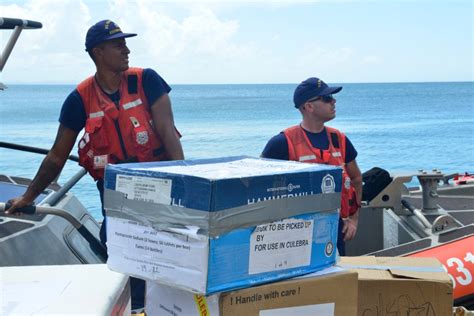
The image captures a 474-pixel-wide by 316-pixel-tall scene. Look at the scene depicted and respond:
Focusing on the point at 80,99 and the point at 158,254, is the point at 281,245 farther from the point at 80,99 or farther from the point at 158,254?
the point at 80,99

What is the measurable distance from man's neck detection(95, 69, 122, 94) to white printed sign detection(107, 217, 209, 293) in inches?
51.6

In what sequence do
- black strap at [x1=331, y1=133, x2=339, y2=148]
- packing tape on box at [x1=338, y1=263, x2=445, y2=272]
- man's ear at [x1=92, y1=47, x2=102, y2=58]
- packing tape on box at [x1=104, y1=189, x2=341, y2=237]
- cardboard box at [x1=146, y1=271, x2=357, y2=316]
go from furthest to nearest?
black strap at [x1=331, y1=133, x2=339, y2=148]
man's ear at [x1=92, y1=47, x2=102, y2=58]
packing tape on box at [x1=338, y1=263, x2=445, y2=272]
cardboard box at [x1=146, y1=271, x2=357, y2=316]
packing tape on box at [x1=104, y1=189, x2=341, y2=237]

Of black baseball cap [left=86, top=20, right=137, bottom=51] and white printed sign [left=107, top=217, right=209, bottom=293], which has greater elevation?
black baseball cap [left=86, top=20, right=137, bottom=51]

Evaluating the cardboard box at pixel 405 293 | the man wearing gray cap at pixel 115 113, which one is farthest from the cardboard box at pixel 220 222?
the man wearing gray cap at pixel 115 113

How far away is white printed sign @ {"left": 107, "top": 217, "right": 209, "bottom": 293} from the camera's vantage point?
2055 mm

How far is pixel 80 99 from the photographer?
3.51 meters

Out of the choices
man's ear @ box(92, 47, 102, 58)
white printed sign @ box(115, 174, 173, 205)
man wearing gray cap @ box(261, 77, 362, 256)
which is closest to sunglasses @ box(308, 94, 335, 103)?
man wearing gray cap @ box(261, 77, 362, 256)

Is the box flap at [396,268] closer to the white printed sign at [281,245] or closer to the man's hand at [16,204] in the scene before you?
the white printed sign at [281,245]

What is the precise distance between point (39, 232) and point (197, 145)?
27988mm

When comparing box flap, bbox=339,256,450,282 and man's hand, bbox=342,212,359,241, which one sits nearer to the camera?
box flap, bbox=339,256,450,282

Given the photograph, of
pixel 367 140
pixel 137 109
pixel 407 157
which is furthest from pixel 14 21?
pixel 367 140

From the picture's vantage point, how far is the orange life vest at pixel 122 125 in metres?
3.46

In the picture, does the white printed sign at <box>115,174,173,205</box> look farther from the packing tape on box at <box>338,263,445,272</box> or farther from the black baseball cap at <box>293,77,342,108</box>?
the black baseball cap at <box>293,77,342,108</box>

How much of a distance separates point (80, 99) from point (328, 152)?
1.27 m
